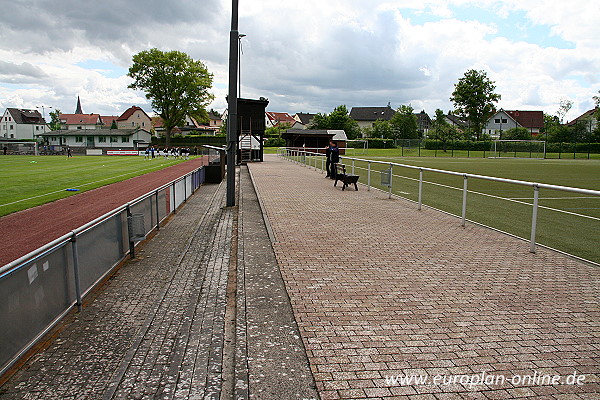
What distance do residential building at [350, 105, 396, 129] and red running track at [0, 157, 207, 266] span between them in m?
115

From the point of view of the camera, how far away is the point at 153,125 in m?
127

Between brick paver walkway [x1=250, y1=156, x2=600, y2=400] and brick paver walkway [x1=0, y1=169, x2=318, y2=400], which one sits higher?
brick paver walkway [x1=250, y1=156, x2=600, y2=400]

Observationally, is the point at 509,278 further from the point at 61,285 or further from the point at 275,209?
the point at 275,209

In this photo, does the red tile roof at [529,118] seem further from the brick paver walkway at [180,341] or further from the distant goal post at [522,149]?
the brick paver walkway at [180,341]

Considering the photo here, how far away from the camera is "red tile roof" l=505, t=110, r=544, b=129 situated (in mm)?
115750

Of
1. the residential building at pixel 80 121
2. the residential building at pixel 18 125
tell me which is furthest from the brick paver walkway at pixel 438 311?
the residential building at pixel 80 121

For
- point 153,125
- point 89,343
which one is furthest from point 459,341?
point 153,125

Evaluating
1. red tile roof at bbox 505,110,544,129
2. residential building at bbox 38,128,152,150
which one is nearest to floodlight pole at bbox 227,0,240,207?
residential building at bbox 38,128,152,150

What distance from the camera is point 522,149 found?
204 feet

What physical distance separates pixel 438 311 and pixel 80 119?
492 ft

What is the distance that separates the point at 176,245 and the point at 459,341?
6114 mm

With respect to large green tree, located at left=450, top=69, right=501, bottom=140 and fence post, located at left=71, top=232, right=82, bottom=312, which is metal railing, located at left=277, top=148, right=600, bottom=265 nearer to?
fence post, located at left=71, top=232, right=82, bottom=312

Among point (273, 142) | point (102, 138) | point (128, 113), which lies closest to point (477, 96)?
point (273, 142)

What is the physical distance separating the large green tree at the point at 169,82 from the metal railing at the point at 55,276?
78916 mm
